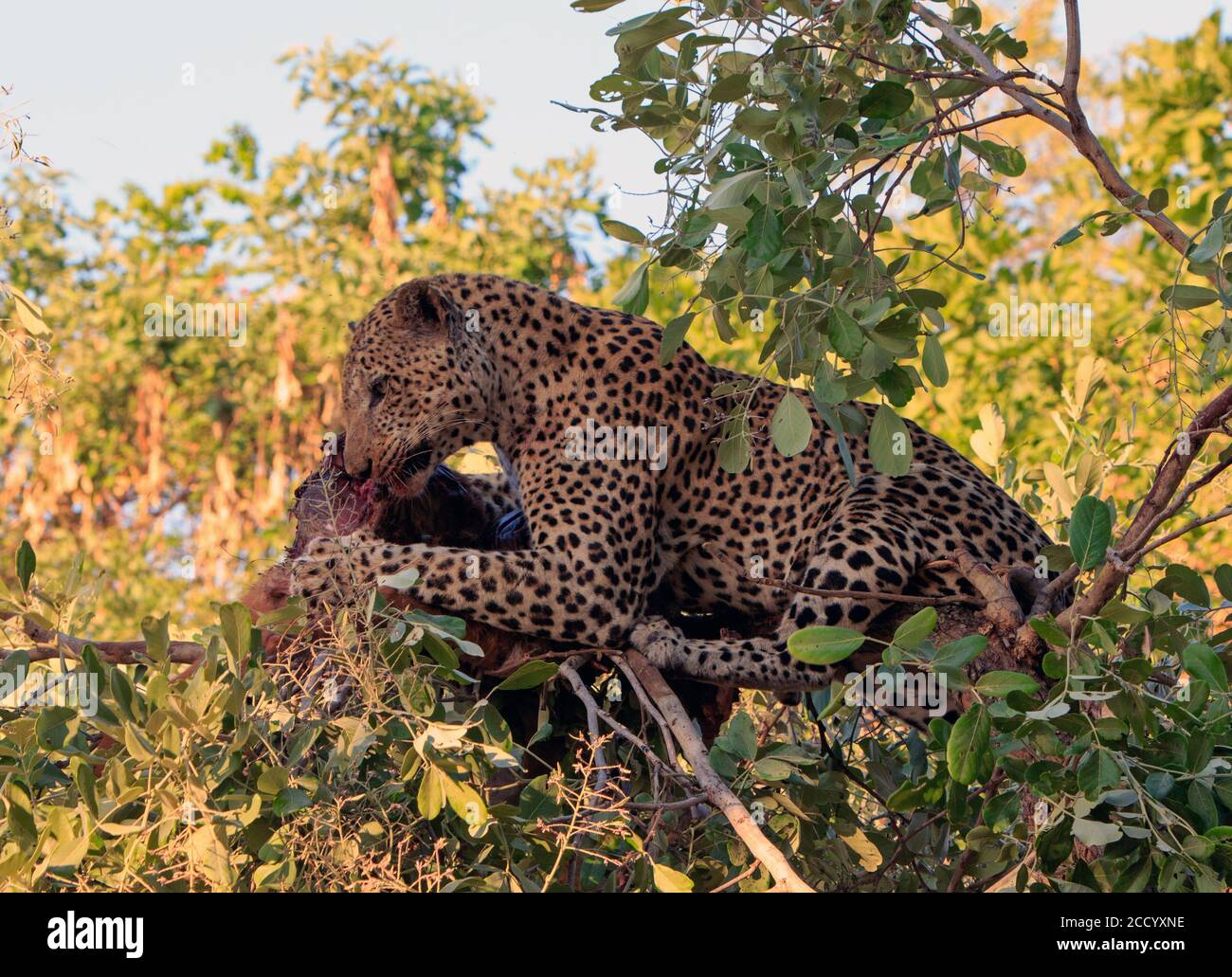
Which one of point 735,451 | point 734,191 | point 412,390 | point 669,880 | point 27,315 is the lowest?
point 669,880

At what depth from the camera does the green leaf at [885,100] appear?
11.9 ft

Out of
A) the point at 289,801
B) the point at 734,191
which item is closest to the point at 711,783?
the point at 289,801

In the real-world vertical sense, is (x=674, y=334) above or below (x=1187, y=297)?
below

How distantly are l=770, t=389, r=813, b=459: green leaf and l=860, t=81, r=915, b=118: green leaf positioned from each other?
2.32 ft

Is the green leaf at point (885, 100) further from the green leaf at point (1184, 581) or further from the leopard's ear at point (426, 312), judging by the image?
the leopard's ear at point (426, 312)

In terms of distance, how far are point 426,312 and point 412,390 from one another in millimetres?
309

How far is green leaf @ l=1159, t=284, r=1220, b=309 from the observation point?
3.88 metres

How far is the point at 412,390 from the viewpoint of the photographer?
5359 millimetres

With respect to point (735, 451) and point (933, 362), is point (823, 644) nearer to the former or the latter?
point (735, 451)

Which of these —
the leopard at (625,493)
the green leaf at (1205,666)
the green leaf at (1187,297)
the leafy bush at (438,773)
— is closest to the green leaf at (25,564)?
the leafy bush at (438,773)

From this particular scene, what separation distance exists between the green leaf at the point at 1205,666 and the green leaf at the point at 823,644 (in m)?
0.76

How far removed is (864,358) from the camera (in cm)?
371

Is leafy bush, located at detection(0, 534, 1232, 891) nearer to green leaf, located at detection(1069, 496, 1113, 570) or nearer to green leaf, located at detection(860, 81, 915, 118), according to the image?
green leaf, located at detection(1069, 496, 1113, 570)

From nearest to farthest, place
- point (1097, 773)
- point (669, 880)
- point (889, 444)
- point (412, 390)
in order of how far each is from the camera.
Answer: point (1097, 773)
point (669, 880)
point (889, 444)
point (412, 390)
